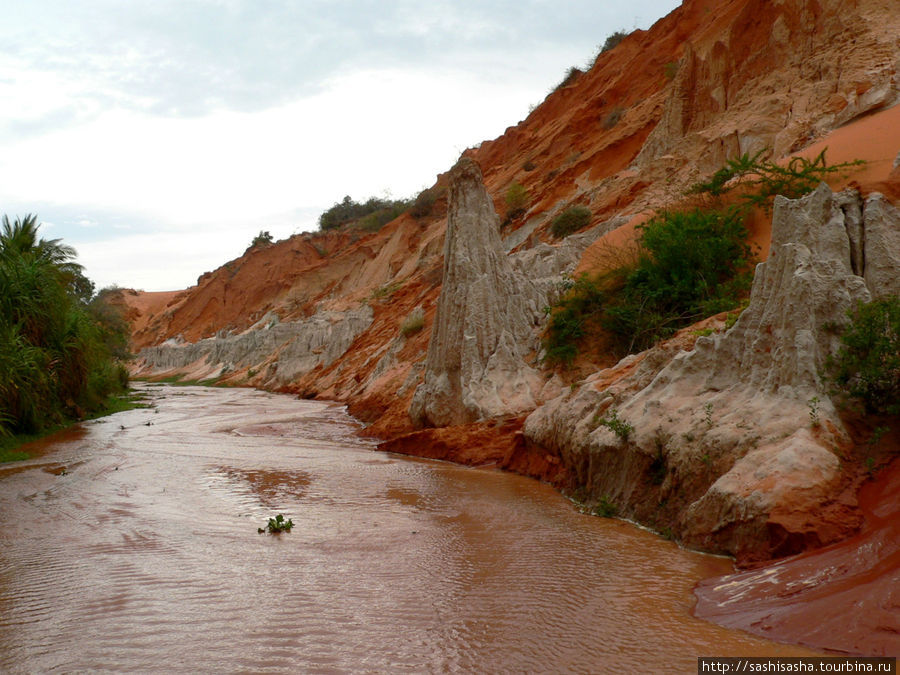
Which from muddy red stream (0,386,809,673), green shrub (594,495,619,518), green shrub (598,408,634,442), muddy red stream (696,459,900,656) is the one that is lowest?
muddy red stream (0,386,809,673)

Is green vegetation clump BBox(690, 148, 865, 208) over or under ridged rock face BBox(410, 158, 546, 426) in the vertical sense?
over

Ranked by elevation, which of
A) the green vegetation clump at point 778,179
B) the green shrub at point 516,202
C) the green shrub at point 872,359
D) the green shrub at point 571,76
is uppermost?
the green shrub at point 571,76

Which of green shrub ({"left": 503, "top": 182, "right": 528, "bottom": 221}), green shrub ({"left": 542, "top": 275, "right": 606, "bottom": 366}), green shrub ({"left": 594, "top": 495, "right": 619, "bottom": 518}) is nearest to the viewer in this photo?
green shrub ({"left": 594, "top": 495, "right": 619, "bottom": 518})

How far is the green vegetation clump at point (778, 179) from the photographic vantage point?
1051 cm

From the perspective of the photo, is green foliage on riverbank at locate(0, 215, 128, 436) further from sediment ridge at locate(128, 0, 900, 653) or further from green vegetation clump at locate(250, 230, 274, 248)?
green vegetation clump at locate(250, 230, 274, 248)

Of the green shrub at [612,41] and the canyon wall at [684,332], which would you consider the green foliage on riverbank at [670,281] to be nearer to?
the canyon wall at [684,332]

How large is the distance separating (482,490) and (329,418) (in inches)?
461

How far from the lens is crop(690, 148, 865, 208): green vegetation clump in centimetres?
1051

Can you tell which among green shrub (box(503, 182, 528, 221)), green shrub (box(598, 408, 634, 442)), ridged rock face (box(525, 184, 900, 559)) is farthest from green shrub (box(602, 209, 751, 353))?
green shrub (box(503, 182, 528, 221))

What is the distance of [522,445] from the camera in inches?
385

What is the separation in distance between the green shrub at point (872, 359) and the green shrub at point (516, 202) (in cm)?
2660

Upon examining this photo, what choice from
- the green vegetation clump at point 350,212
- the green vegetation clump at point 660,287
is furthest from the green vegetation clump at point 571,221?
the green vegetation clump at point 350,212

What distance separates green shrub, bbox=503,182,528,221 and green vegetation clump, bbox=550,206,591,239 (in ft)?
24.1

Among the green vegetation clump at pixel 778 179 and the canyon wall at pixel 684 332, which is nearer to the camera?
the canyon wall at pixel 684 332
